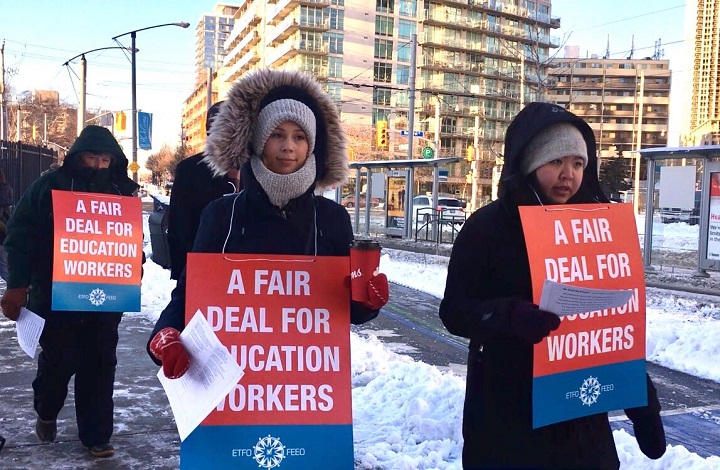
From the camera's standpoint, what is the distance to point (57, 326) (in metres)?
4.25

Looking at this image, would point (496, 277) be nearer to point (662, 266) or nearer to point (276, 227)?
point (276, 227)

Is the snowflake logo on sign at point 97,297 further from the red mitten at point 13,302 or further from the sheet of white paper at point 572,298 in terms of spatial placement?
the sheet of white paper at point 572,298

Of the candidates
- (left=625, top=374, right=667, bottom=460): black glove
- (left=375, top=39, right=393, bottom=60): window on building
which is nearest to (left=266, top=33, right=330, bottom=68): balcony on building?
(left=375, top=39, right=393, bottom=60): window on building

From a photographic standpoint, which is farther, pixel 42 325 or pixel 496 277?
pixel 42 325

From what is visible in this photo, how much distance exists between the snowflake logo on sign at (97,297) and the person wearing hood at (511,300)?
2671 millimetres

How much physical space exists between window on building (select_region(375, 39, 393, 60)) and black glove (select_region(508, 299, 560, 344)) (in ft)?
270

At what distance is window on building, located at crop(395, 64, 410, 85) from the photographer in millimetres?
82875

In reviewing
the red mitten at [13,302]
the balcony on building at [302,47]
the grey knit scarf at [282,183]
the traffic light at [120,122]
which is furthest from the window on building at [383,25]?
the grey knit scarf at [282,183]

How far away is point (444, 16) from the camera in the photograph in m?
86.8

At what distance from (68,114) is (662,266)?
71.2m

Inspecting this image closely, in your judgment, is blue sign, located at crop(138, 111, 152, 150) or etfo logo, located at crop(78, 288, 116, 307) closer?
etfo logo, located at crop(78, 288, 116, 307)

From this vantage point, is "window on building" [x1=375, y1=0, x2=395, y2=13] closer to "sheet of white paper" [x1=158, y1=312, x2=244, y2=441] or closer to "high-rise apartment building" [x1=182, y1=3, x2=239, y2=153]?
"high-rise apartment building" [x1=182, y1=3, x2=239, y2=153]

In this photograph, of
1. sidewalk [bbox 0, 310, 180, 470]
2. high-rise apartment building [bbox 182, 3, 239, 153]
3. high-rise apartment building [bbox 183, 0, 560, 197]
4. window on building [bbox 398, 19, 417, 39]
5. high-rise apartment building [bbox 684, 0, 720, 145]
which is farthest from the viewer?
high-rise apartment building [bbox 182, 3, 239, 153]

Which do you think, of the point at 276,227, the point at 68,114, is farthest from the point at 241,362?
the point at 68,114
